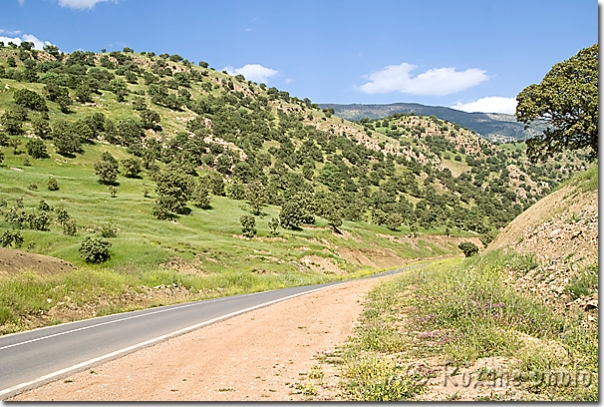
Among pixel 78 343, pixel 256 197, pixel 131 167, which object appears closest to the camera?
pixel 78 343

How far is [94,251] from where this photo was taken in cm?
3856

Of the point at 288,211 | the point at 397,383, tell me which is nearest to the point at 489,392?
the point at 397,383

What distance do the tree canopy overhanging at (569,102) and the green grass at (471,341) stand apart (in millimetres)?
14850

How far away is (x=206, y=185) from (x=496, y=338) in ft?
278

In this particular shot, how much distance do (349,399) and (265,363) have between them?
3.16 meters

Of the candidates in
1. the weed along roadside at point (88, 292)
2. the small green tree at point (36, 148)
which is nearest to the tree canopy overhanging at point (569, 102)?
the weed along roadside at point (88, 292)

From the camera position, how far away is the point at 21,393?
7.50 meters

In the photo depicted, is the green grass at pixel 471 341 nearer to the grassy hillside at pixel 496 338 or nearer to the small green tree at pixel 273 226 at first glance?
the grassy hillside at pixel 496 338

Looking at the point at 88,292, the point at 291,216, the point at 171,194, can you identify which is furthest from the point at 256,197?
the point at 88,292

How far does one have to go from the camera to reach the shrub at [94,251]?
38.4 meters

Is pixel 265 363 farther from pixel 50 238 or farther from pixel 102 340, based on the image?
pixel 50 238

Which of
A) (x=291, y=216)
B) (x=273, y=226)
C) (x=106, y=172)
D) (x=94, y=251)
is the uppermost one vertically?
(x=106, y=172)

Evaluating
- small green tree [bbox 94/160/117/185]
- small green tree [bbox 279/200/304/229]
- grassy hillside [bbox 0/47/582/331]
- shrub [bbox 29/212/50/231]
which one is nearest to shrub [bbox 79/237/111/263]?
grassy hillside [bbox 0/47/582/331]

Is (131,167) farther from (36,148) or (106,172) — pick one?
(36,148)
